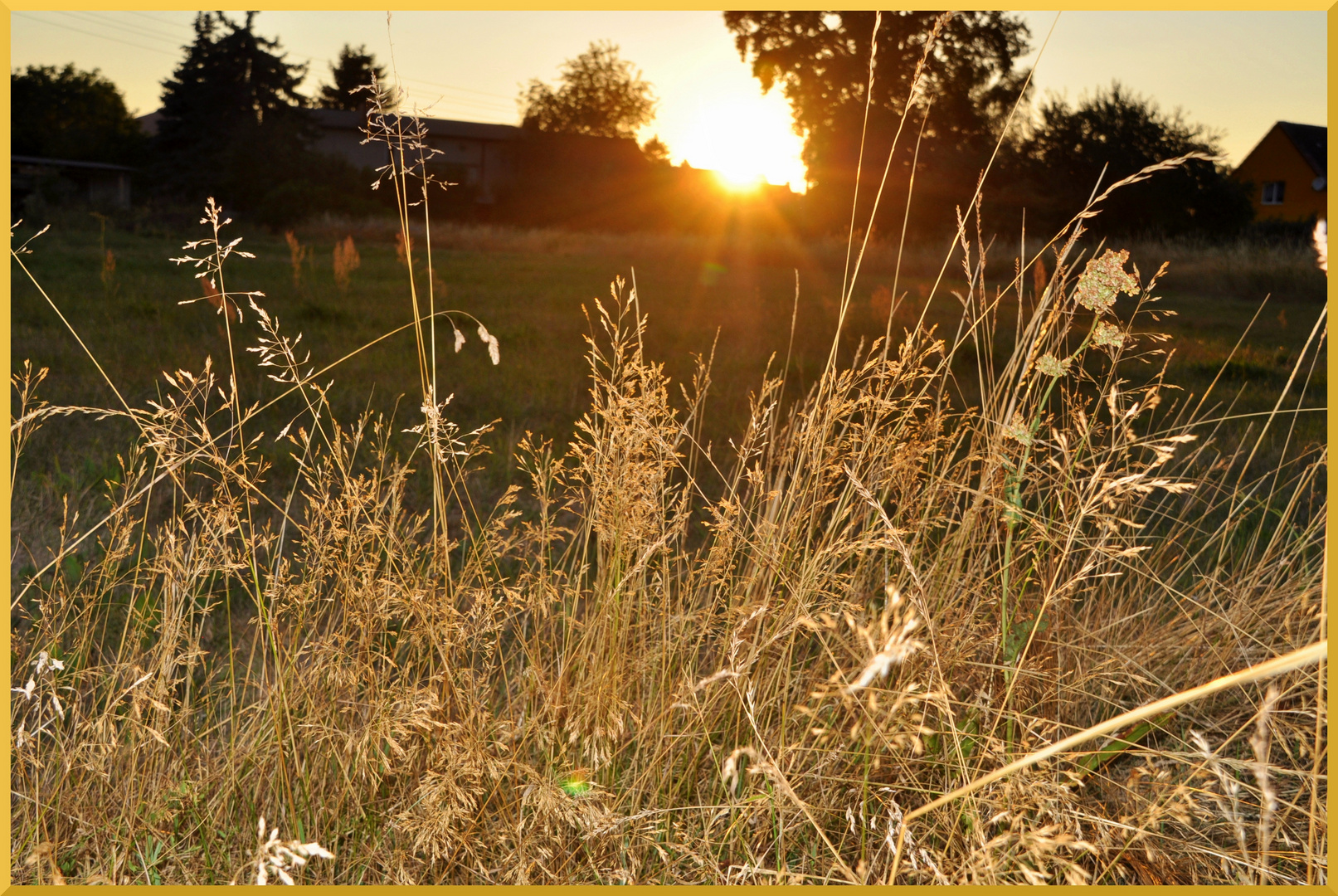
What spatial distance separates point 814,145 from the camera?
78.2ft

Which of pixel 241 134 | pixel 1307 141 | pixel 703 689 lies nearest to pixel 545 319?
pixel 703 689

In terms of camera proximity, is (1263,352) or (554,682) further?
(1263,352)

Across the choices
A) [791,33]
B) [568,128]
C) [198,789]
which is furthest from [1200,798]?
[568,128]

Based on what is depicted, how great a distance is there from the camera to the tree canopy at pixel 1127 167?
2158cm

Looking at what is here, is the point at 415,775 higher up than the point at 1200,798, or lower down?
higher up

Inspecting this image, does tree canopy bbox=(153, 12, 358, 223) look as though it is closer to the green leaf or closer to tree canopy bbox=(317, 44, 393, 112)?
tree canopy bbox=(317, 44, 393, 112)

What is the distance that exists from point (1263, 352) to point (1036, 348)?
7222mm

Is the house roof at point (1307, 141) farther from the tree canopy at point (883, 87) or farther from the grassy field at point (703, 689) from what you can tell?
the grassy field at point (703, 689)

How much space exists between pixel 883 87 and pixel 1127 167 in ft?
→ 21.7

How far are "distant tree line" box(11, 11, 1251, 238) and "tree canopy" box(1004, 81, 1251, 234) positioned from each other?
0.04 m

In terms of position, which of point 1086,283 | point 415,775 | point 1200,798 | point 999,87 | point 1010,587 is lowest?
point 1200,798

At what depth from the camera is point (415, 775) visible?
1674mm

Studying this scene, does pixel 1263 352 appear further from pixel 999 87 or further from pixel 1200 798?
pixel 999 87

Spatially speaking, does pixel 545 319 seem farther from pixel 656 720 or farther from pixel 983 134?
pixel 983 134
